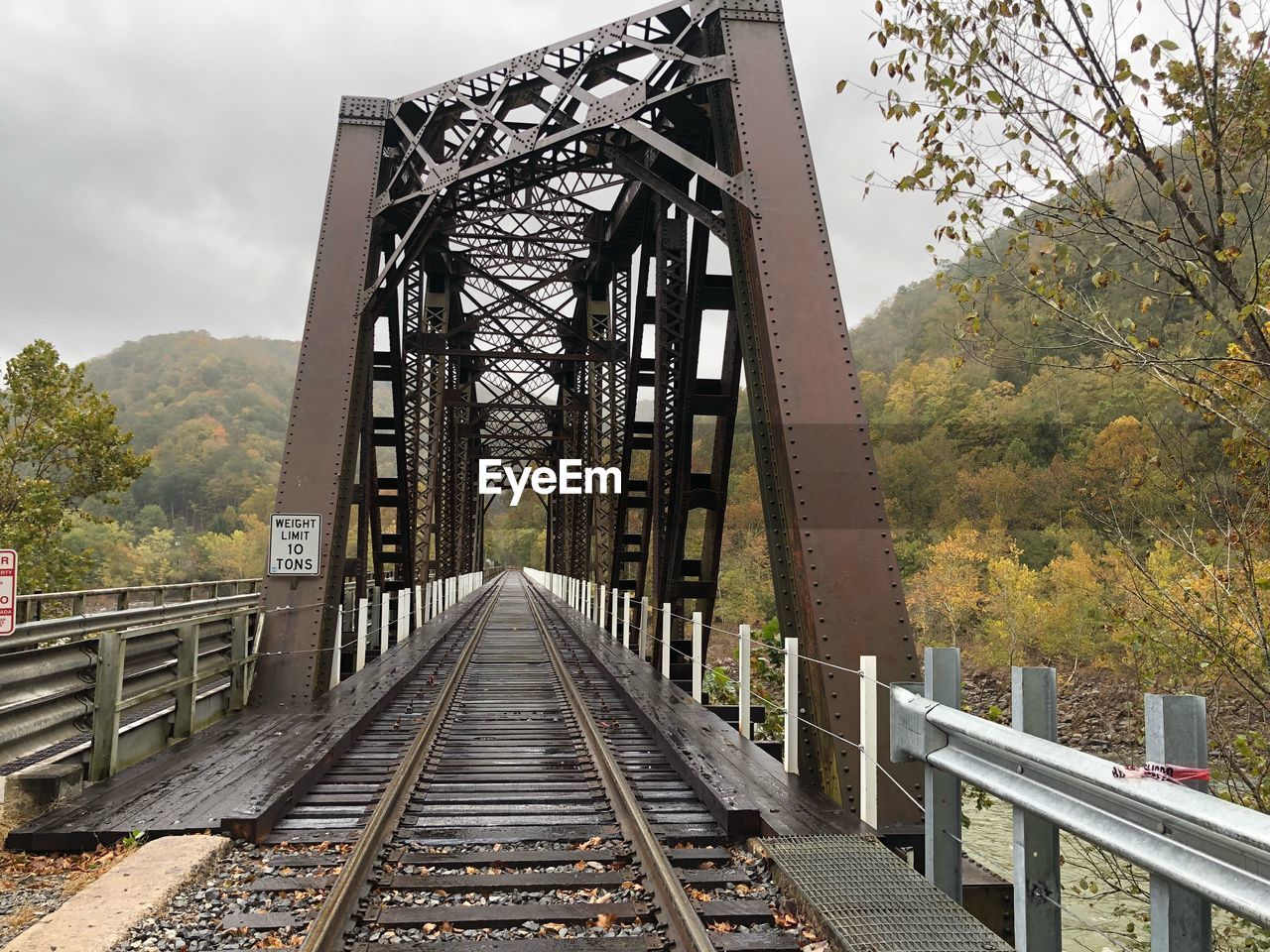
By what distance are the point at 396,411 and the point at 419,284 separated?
5.70 meters

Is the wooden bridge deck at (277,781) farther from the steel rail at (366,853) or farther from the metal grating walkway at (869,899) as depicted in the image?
the steel rail at (366,853)

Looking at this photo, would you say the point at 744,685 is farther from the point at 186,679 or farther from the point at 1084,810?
the point at 1084,810

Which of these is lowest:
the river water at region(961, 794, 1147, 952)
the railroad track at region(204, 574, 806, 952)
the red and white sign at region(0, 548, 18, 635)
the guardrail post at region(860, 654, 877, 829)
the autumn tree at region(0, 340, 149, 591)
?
the river water at region(961, 794, 1147, 952)

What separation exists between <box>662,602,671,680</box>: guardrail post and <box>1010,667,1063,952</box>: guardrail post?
7583mm

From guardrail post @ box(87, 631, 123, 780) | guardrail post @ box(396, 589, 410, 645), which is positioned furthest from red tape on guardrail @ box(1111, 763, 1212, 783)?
guardrail post @ box(396, 589, 410, 645)

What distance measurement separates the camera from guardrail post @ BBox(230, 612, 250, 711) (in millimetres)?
7781

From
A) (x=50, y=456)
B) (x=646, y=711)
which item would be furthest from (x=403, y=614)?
(x=50, y=456)

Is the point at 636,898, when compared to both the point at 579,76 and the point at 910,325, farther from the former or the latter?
the point at 910,325

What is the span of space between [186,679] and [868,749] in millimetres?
4794

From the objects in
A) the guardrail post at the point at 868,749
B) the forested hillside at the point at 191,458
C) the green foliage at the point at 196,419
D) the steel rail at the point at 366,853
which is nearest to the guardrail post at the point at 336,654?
the steel rail at the point at 366,853

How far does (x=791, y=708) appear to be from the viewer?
18.4 ft

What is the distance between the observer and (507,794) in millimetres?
5812

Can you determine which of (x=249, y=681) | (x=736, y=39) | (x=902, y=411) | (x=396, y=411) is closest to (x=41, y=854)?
(x=249, y=681)

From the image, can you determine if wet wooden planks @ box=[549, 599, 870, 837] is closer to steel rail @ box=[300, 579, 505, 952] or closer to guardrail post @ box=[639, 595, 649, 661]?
steel rail @ box=[300, 579, 505, 952]
